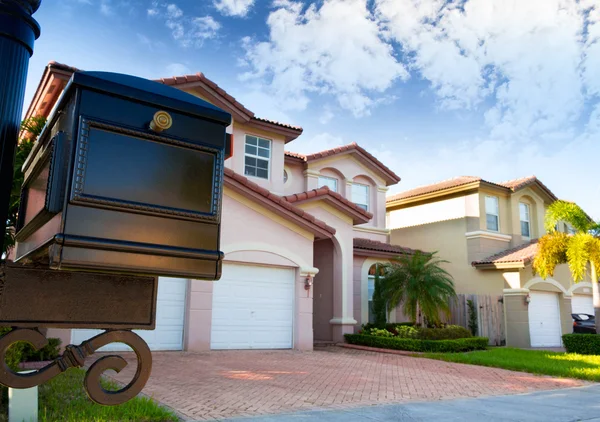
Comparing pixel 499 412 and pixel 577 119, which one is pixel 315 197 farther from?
pixel 499 412

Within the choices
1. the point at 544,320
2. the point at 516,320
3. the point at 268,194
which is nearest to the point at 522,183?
the point at 544,320

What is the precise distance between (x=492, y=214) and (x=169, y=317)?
18059 millimetres

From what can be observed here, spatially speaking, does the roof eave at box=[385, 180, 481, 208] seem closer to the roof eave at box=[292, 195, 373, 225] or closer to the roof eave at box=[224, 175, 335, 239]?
the roof eave at box=[292, 195, 373, 225]

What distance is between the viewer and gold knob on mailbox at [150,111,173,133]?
187cm

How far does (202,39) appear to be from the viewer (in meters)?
7.69

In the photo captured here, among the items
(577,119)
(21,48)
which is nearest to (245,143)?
(577,119)

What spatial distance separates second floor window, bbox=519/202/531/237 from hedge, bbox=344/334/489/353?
10.2 meters

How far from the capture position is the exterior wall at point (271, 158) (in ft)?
61.2

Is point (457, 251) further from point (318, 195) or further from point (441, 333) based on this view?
point (318, 195)

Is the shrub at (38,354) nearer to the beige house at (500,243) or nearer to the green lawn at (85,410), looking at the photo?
the green lawn at (85,410)

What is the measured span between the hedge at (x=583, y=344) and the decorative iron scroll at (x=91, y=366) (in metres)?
19.2

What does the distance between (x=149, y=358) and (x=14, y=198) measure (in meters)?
6.93

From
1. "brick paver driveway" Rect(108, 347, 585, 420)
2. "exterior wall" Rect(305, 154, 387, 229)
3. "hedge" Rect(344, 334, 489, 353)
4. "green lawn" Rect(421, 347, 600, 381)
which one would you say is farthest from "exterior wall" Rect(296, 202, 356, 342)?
"brick paver driveway" Rect(108, 347, 585, 420)

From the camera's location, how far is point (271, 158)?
19688 millimetres
